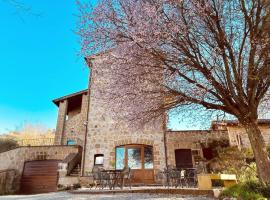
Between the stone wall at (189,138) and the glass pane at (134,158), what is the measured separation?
1.70 meters

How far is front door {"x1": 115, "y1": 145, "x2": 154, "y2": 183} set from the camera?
1207cm

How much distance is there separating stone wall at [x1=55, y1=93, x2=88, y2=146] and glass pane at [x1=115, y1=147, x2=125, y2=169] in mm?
3680

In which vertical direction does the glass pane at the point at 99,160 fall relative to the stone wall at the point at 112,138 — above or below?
below

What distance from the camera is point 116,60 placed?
21.0 feet

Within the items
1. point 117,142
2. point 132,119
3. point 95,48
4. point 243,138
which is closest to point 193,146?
point 243,138

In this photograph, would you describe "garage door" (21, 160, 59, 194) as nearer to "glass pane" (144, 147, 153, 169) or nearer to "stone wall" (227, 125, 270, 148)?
"glass pane" (144, 147, 153, 169)

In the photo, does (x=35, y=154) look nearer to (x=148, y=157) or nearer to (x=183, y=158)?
(x=148, y=157)

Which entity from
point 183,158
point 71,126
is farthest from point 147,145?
point 71,126

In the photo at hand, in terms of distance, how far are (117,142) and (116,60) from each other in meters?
7.43

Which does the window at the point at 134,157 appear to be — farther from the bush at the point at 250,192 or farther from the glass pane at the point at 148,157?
the bush at the point at 250,192

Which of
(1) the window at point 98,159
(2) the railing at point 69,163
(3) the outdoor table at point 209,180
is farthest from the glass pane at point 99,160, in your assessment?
(3) the outdoor table at point 209,180

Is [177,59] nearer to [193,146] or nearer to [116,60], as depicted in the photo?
[116,60]

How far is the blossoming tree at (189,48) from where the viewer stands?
5.43 meters

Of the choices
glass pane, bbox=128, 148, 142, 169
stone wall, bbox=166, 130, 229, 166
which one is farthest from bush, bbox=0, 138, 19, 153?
stone wall, bbox=166, 130, 229, 166
